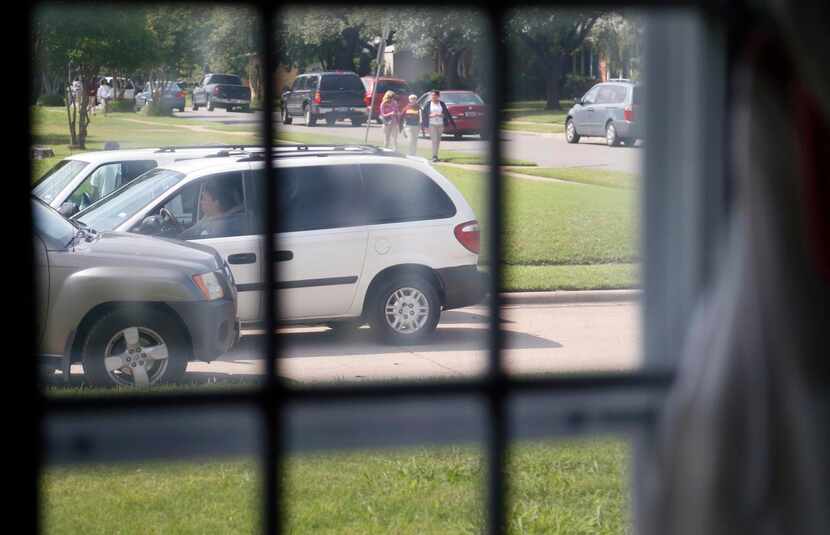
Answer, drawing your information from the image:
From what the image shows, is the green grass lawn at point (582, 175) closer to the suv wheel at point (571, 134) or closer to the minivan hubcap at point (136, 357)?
the suv wheel at point (571, 134)

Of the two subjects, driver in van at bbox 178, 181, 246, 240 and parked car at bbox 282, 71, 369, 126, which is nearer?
parked car at bbox 282, 71, 369, 126

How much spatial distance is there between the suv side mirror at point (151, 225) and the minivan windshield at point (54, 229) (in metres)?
0.62

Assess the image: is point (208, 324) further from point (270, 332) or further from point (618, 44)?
point (270, 332)

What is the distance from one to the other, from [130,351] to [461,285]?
316 centimetres

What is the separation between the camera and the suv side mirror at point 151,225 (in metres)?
6.93

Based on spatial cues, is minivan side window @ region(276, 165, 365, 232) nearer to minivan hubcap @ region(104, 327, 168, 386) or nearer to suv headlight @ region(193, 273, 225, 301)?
suv headlight @ region(193, 273, 225, 301)

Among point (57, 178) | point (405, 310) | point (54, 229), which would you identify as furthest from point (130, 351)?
point (405, 310)

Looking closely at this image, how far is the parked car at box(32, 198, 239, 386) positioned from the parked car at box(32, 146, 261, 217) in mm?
1374

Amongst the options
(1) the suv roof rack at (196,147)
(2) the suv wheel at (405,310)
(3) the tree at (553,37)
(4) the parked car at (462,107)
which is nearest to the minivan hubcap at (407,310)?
(2) the suv wheel at (405,310)

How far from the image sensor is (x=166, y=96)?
3113 mm

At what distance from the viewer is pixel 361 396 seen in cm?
104

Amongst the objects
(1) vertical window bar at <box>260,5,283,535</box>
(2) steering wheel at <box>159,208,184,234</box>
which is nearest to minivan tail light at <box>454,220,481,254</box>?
(2) steering wheel at <box>159,208,184,234</box>

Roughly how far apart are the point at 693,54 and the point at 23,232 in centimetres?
69

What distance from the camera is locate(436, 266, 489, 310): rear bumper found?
8430 millimetres
